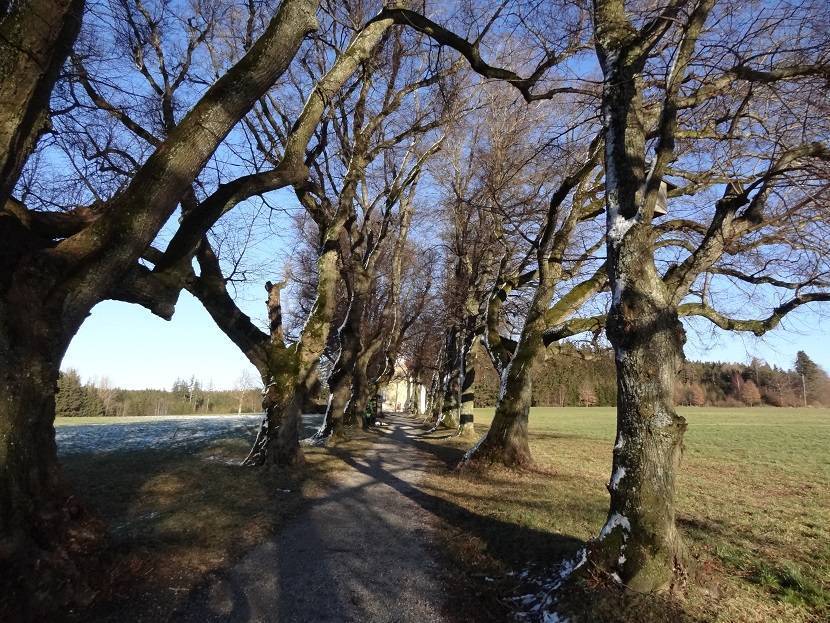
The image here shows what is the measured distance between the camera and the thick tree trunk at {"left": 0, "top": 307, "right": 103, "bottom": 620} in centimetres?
336

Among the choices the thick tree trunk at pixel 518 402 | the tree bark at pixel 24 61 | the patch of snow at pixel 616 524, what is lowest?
the patch of snow at pixel 616 524

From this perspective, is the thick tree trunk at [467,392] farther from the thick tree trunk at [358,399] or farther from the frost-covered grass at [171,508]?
the frost-covered grass at [171,508]

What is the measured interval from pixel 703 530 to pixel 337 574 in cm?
450

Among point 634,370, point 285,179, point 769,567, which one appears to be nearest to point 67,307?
point 285,179

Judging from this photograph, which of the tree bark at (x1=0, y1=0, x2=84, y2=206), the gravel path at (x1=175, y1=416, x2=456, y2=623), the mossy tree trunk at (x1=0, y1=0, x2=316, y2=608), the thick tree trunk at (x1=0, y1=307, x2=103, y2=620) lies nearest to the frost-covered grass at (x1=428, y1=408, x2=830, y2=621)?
the gravel path at (x1=175, y1=416, x2=456, y2=623)

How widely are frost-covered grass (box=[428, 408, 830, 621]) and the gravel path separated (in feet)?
2.21

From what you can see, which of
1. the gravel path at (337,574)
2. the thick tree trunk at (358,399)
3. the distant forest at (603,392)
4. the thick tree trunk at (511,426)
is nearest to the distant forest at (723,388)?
the distant forest at (603,392)

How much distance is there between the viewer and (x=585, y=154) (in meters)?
9.28

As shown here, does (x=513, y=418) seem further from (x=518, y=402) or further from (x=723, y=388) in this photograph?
(x=723, y=388)

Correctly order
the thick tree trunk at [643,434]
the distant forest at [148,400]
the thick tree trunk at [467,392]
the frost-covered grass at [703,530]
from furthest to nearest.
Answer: the distant forest at [148,400] < the thick tree trunk at [467,392] < the thick tree trunk at [643,434] < the frost-covered grass at [703,530]

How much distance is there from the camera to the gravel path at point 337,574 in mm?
3857

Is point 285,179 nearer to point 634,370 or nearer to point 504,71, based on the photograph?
point 504,71

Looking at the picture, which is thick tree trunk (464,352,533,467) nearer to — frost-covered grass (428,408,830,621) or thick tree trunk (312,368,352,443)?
frost-covered grass (428,408,830,621)

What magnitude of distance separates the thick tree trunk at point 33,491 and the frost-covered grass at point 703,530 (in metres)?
3.49
